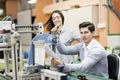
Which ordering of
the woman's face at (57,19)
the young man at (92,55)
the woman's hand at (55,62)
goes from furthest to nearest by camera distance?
Result: the woman's face at (57,19) < the young man at (92,55) < the woman's hand at (55,62)

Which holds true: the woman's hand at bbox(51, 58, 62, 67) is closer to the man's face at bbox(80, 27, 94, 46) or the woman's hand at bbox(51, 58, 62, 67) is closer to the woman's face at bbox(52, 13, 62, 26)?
the man's face at bbox(80, 27, 94, 46)

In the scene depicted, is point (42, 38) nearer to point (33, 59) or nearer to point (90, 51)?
point (33, 59)

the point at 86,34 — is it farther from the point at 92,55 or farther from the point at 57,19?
the point at 57,19

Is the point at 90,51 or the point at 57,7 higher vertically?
the point at 57,7

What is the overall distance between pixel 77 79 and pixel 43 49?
320 millimetres

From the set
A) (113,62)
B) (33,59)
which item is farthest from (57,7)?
(33,59)

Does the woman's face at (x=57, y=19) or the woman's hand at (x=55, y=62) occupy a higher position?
the woman's face at (x=57, y=19)

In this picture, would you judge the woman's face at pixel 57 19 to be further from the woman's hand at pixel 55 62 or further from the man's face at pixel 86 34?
the woman's hand at pixel 55 62

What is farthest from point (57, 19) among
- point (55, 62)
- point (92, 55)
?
point (55, 62)

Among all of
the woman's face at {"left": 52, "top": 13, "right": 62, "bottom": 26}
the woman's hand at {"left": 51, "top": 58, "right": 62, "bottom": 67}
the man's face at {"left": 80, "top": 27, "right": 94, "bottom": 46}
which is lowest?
the woman's hand at {"left": 51, "top": 58, "right": 62, "bottom": 67}

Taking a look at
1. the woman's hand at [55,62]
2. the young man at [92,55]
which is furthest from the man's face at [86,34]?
the woman's hand at [55,62]

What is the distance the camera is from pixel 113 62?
241 centimetres

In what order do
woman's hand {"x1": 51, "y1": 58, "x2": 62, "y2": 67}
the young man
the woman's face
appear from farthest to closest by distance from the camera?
1. the woman's face
2. the young man
3. woman's hand {"x1": 51, "y1": 58, "x2": 62, "y2": 67}

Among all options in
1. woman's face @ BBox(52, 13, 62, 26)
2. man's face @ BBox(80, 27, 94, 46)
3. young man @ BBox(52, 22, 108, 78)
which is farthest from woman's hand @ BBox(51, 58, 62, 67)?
woman's face @ BBox(52, 13, 62, 26)
